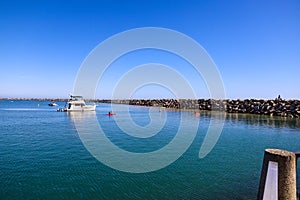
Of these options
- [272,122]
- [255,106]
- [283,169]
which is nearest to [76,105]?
[272,122]

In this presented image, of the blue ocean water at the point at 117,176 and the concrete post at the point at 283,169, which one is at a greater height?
the concrete post at the point at 283,169

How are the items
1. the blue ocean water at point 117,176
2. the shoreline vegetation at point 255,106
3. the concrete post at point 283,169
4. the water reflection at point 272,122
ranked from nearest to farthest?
the concrete post at point 283,169 < the blue ocean water at point 117,176 < the water reflection at point 272,122 < the shoreline vegetation at point 255,106

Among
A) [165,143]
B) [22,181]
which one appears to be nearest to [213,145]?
[165,143]

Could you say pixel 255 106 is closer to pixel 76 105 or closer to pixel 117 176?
pixel 76 105

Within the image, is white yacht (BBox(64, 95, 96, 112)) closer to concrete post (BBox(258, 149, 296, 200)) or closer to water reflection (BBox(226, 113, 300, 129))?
water reflection (BBox(226, 113, 300, 129))

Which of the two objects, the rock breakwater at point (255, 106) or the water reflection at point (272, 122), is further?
A: the rock breakwater at point (255, 106)

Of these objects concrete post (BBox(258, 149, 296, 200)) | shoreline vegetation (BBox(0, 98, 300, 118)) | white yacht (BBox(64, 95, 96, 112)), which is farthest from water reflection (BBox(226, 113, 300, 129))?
white yacht (BBox(64, 95, 96, 112))

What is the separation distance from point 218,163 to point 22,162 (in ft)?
39.2

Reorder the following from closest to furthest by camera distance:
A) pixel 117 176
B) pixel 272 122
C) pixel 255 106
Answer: pixel 117 176 → pixel 272 122 → pixel 255 106

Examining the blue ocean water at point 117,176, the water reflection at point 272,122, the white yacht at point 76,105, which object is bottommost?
the blue ocean water at point 117,176

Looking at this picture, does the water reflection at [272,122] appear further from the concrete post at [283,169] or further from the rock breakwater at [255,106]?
the concrete post at [283,169]

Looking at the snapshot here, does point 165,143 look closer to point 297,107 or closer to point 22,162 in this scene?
point 22,162

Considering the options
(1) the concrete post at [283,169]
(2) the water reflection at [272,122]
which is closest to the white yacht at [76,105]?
(2) the water reflection at [272,122]

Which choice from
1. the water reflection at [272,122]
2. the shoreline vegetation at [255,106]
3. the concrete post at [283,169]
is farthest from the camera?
the shoreline vegetation at [255,106]
